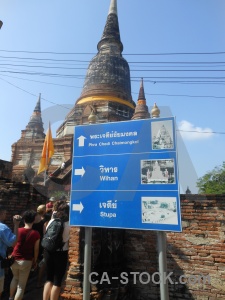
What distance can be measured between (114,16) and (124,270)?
26.5m

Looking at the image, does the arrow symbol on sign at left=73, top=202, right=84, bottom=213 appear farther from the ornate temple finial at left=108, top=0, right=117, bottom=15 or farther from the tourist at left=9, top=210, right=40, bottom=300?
the ornate temple finial at left=108, top=0, right=117, bottom=15

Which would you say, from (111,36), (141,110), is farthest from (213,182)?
(111,36)

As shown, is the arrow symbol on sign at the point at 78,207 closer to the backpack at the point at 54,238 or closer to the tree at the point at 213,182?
the backpack at the point at 54,238

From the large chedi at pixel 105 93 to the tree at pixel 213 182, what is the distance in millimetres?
9563

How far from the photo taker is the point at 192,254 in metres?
4.06

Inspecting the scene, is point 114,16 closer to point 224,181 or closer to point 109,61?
point 109,61

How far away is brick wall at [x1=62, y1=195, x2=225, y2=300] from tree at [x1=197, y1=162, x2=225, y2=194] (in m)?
16.8

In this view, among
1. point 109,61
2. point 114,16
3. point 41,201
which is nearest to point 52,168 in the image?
point 109,61

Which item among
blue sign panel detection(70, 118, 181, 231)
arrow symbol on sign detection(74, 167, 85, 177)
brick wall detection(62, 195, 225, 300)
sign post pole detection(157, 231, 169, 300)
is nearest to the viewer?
sign post pole detection(157, 231, 169, 300)

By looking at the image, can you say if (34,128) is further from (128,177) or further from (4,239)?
(128,177)

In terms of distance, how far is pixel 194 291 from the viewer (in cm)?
398

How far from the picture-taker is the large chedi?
→ 18109 mm

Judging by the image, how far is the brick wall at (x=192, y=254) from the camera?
154 inches

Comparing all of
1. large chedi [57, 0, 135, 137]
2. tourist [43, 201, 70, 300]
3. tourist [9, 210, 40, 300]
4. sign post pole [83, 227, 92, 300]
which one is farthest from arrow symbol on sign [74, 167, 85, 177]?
large chedi [57, 0, 135, 137]
